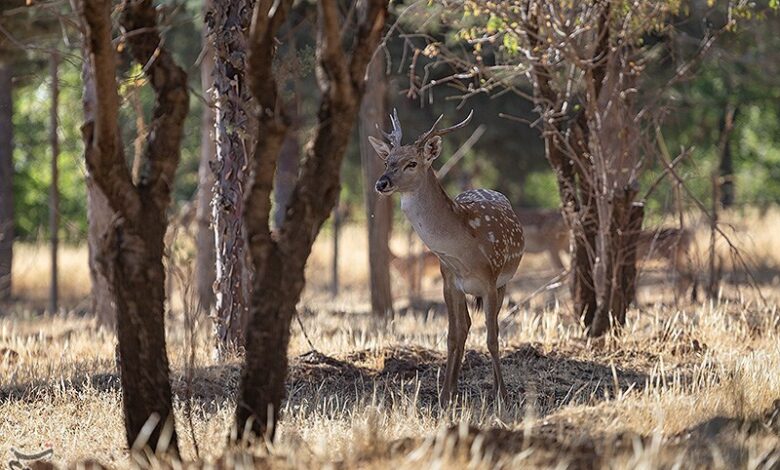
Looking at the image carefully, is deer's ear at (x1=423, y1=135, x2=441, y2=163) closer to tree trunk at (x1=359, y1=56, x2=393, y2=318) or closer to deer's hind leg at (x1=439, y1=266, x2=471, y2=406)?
deer's hind leg at (x1=439, y1=266, x2=471, y2=406)

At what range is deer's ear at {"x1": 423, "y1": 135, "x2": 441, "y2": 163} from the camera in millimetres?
9609

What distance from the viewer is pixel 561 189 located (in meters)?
12.2

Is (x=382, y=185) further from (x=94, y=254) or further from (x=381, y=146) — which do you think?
(x=94, y=254)

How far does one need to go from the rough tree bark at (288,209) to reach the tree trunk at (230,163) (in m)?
4.02

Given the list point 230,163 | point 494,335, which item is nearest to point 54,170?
point 230,163

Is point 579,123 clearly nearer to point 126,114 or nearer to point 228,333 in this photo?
point 228,333

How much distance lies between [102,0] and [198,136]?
2079cm

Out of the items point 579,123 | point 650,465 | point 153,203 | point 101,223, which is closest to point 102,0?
point 153,203

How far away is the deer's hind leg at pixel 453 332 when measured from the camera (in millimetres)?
9250

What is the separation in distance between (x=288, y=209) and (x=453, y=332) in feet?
11.3

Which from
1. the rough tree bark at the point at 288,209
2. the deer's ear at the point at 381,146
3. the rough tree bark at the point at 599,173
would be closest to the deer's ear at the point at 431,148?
the deer's ear at the point at 381,146

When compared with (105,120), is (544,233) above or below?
below

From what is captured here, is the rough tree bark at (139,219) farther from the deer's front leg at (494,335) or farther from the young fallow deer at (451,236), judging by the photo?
the deer's front leg at (494,335)

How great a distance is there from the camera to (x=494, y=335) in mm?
9453
